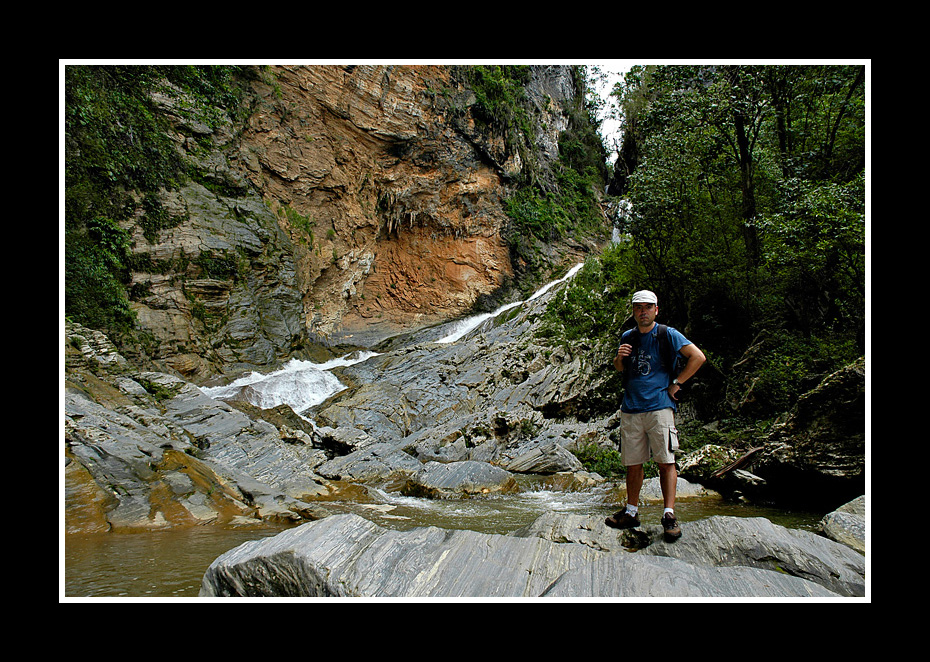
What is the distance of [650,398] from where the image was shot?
3385mm

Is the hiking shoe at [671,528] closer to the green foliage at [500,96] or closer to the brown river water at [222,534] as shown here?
the brown river water at [222,534]

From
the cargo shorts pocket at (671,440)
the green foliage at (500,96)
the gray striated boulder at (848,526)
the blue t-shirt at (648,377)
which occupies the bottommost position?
the gray striated boulder at (848,526)

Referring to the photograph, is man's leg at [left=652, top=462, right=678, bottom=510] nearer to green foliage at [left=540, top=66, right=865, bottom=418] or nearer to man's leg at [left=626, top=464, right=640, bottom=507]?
man's leg at [left=626, top=464, right=640, bottom=507]

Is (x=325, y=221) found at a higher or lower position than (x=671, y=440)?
higher

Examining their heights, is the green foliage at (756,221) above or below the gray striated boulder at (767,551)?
above

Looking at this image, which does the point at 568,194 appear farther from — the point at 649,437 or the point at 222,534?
the point at 649,437

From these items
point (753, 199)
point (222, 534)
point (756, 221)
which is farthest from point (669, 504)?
point (753, 199)

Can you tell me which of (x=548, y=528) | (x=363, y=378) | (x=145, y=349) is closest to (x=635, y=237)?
(x=548, y=528)

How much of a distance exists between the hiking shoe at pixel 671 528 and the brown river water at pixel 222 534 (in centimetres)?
170

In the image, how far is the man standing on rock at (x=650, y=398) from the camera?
3301mm

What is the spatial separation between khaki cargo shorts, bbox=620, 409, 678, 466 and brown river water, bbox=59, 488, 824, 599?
182 cm

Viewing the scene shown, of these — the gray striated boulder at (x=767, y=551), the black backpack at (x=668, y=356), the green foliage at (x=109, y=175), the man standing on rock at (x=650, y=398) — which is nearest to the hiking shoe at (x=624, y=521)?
the man standing on rock at (x=650, y=398)

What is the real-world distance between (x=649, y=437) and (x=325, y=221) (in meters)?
22.9

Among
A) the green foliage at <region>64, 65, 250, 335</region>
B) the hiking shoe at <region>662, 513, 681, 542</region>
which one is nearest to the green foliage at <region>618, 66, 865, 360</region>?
the hiking shoe at <region>662, 513, 681, 542</region>
